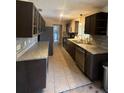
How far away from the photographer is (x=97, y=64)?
3.59 metres

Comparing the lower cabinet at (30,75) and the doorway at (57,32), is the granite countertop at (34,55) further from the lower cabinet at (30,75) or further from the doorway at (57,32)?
the doorway at (57,32)

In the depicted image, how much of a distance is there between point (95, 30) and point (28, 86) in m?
2.66

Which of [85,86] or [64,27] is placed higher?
[64,27]

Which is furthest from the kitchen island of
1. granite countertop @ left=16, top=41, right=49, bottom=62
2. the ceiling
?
the ceiling

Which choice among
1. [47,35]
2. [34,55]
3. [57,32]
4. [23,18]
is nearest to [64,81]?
[34,55]

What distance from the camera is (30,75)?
2.70m

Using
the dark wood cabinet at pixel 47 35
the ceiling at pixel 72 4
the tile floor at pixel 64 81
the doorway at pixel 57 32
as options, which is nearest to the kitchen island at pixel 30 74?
the tile floor at pixel 64 81

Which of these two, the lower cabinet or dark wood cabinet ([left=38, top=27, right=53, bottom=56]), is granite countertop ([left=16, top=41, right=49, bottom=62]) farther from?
dark wood cabinet ([left=38, top=27, right=53, bottom=56])

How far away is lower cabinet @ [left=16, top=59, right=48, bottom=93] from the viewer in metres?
2.58

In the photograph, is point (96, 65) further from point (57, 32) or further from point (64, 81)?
point (57, 32)

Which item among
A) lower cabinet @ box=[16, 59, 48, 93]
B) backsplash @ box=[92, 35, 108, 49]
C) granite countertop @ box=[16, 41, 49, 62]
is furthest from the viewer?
backsplash @ box=[92, 35, 108, 49]

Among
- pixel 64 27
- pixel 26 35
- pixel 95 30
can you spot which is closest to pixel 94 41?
pixel 95 30
